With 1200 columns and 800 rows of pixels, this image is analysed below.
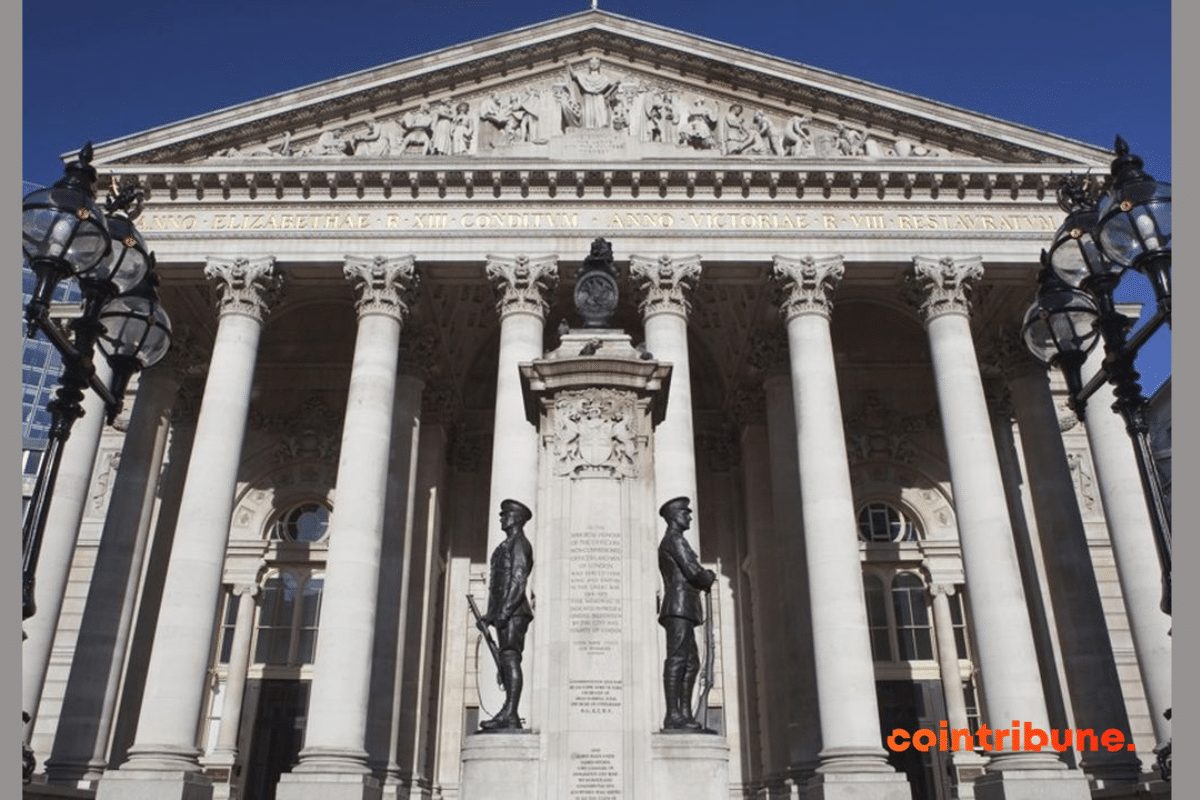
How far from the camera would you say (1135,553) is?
21281mm

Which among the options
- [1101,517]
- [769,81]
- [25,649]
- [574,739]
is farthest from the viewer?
[1101,517]

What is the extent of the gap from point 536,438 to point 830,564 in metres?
7.54

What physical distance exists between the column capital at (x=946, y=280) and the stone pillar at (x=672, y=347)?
18.5ft

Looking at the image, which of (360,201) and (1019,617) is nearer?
(1019,617)

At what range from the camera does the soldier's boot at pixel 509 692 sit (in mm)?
8727

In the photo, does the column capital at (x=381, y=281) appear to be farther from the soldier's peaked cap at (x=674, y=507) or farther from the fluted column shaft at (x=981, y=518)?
the soldier's peaked cap at (x=674, y=507)

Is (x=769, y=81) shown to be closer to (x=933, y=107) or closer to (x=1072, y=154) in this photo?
(x=933, y=107)

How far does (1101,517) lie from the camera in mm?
28250

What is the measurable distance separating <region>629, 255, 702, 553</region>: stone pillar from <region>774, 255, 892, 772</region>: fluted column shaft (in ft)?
8.29

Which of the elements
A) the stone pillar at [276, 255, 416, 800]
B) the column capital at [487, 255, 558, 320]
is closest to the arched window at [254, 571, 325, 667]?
the stone pillar at [276, 255, 416, 800]

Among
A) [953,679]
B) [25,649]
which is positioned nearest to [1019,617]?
[953,679]

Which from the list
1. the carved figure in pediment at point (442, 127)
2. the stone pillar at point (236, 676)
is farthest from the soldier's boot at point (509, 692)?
the stone pillar at point (236, 676)

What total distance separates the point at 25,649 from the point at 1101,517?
28.4 meters

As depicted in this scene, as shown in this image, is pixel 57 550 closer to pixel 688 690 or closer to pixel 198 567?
pixel 198 567
